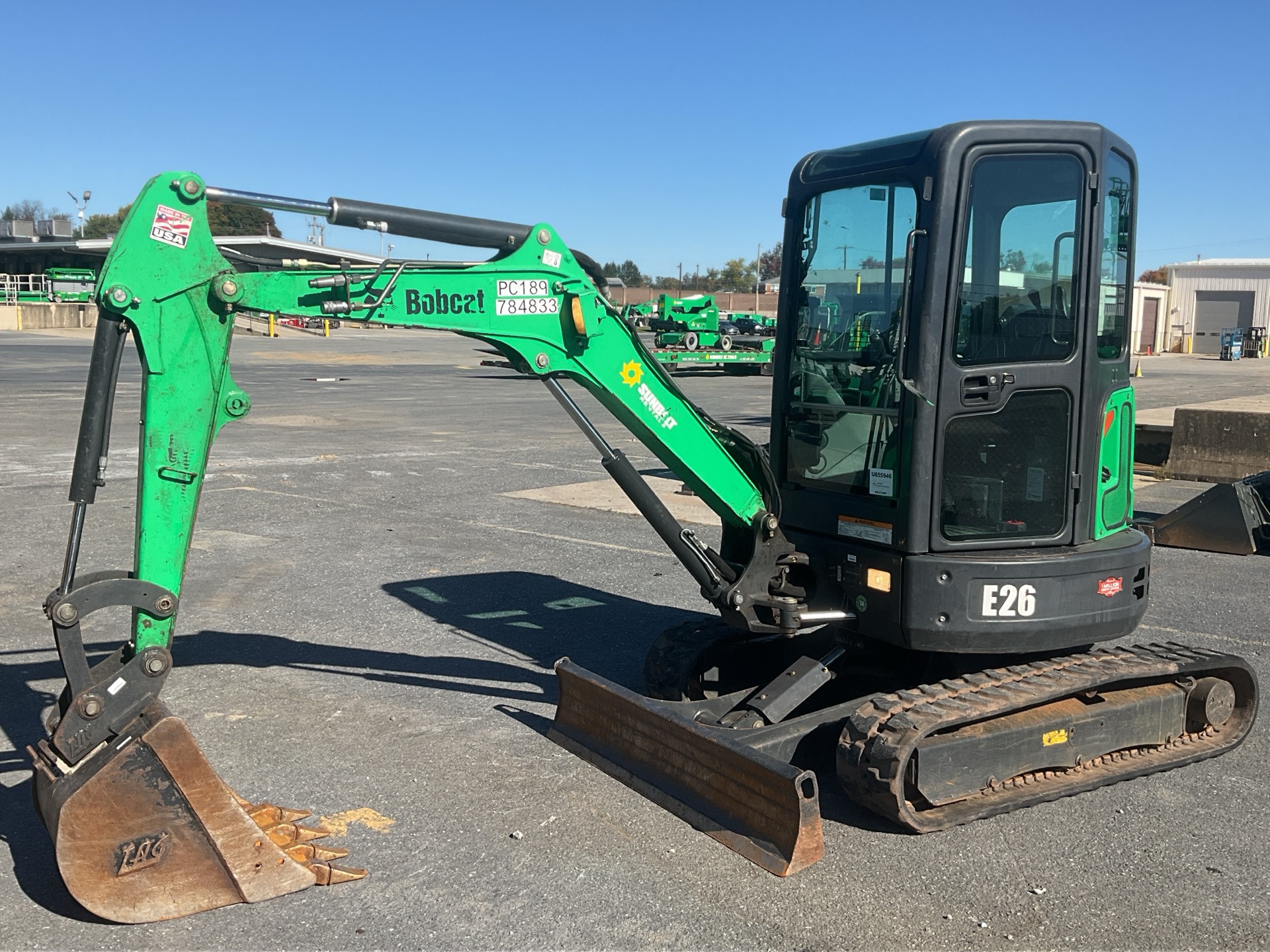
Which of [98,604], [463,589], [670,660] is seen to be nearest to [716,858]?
[670,660]

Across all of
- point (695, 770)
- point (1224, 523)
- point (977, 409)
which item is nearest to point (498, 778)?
point (695, 770)

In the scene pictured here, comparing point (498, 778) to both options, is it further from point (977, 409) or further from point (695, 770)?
point (977, 409)

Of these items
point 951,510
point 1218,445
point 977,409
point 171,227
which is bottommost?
point 1218,445

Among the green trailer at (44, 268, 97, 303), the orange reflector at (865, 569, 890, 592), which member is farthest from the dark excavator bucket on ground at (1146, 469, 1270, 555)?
the green trailer at (44, 268, 97, 303)

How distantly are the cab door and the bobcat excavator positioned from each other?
1 cm

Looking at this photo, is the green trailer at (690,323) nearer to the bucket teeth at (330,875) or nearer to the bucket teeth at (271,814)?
the bucket teeth at (271,814)

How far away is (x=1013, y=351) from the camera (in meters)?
5.29

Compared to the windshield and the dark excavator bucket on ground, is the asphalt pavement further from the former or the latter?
the windshield

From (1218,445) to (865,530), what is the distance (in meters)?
12.1

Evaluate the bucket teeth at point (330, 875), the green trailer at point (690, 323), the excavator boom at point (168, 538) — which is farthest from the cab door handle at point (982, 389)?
the green trailer at point (690, 323)

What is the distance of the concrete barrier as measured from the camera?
1522 cm

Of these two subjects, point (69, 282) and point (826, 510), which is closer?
point (826, 510)

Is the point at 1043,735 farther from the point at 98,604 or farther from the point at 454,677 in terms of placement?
the point at 98,604

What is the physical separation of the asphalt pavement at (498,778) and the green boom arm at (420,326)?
46.4 inches
